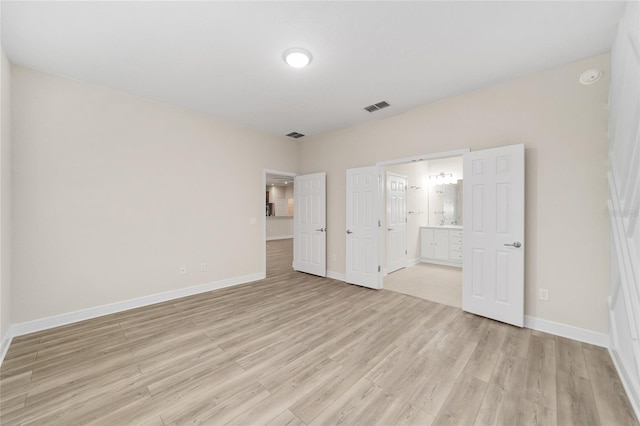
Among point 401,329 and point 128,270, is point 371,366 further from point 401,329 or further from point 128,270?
point 128,270

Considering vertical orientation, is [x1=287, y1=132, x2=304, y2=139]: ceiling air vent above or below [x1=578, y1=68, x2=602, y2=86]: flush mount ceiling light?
above

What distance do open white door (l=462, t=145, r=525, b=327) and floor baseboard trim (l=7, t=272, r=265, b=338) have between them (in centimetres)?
386

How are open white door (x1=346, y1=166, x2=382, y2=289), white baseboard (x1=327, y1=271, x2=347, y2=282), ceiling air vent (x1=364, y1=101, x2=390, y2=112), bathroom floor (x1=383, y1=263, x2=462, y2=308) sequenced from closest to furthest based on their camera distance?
ceiling air vent (x1=364, y1=101, x2=390, y2=112) < bathroom floor (x1=383, y1=263, x2=462, y2=308) < open white door (x1=346, y1=166, x2=382, y2=289) < white baseboard (x1=327, y1=271, x2=347, y2=282)

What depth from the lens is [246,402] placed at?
174cm

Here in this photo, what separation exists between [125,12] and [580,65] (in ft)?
14.5

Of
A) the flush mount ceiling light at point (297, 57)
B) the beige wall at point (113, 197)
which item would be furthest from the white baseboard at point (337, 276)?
the flush mount ceiling light at point (297, 57)

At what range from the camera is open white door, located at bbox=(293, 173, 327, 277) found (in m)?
5.20

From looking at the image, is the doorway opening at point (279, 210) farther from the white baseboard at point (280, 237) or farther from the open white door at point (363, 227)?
the open white door at point (363, 227)

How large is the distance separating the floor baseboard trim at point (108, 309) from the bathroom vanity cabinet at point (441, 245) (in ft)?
15.1

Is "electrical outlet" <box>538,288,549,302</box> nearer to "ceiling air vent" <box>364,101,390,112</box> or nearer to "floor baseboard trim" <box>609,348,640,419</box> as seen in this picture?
"floor baseboard trim" <box>609,348,640,419</box>

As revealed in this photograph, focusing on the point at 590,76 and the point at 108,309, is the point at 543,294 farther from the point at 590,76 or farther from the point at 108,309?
the point at 108,309

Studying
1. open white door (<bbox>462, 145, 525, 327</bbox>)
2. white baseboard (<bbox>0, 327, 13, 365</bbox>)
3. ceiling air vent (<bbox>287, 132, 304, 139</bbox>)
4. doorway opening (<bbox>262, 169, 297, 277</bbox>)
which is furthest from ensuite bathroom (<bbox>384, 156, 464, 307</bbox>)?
doorway opening (<bbox>262, 169, 297, 277</bbox>)

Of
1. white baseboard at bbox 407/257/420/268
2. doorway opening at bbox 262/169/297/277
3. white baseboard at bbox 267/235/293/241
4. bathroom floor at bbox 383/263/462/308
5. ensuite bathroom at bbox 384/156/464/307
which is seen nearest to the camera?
bathroom floor at bbox 383/263/462/308

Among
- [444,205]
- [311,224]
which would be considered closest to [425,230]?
[444,205]
